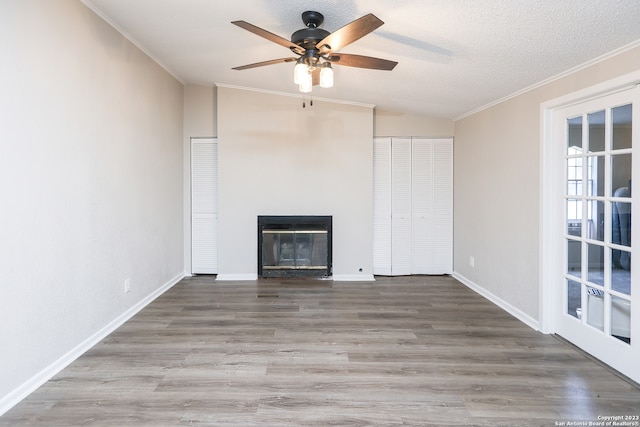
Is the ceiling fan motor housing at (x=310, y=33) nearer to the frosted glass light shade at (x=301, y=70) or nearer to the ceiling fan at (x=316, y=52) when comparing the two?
the ceiling fan at (x=316, y=52)

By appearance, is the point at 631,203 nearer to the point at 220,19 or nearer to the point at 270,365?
the point at 270,365

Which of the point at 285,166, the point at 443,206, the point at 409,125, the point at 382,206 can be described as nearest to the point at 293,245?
the point at 285,166

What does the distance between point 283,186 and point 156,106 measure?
180 centimetres

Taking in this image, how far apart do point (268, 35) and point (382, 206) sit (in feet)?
10.8

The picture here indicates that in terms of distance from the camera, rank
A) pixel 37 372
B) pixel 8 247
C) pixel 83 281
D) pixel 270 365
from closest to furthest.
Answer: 1. pixel 8 247
2. pixel 37 372
3. pixel 270 365
4. pixel 83 281

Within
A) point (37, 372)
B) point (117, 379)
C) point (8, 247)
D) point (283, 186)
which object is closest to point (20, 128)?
point (8, 247)

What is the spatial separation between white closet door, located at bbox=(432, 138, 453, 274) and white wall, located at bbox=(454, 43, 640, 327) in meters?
0.22

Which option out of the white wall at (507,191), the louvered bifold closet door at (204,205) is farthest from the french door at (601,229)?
the louvered bifold closet door at (204,205)

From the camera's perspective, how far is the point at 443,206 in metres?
5.05

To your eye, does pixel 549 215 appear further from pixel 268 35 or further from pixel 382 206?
pixel 268 35

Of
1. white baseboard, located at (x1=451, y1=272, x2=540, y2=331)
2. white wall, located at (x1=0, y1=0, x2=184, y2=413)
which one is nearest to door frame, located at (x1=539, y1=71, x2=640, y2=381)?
white baseboard, located at (x1=451, y1=272, x2=540, y2=331)

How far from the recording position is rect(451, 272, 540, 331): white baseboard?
322cm

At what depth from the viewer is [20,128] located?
6.78ft

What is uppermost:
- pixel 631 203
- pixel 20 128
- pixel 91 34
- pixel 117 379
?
pixel 91 34
